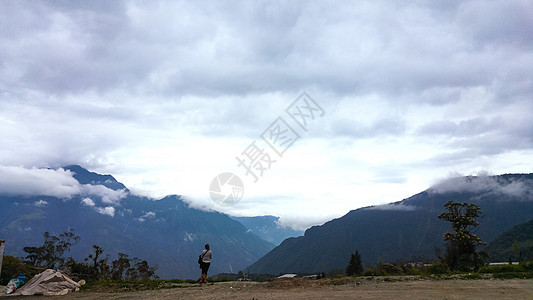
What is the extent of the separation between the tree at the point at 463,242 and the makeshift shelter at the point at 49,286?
26414 mm

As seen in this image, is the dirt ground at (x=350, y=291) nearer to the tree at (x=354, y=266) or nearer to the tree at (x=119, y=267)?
the tree at (x=354, y=266)

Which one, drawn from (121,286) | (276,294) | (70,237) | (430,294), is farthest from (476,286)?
(70,237)

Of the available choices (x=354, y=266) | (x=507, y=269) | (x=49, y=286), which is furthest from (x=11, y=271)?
(x=354, y=266)

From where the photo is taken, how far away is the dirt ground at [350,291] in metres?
13.3

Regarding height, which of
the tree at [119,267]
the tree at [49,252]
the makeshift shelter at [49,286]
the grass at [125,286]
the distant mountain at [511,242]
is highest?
the tree at [49,252]

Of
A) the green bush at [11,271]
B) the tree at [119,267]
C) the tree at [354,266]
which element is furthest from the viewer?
the tree at [119,267]

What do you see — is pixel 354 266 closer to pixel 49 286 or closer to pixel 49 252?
pixel 49 286

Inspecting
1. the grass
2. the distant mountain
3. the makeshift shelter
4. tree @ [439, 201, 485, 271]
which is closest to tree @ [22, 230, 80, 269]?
the grass

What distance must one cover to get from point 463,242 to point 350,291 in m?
19.6

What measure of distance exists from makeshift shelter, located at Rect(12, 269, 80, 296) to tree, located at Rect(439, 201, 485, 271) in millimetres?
26414

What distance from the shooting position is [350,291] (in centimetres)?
1487

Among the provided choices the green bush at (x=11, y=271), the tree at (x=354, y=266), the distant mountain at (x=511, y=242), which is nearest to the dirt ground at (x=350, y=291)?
the green bush at (x=11, y=271)

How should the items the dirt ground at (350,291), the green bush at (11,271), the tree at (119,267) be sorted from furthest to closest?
the tree at (119,267)
the green bush at (11,271)
the dirt ground at (350,291)

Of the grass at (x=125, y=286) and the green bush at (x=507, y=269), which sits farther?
the green bush at (x=507, y=269)
